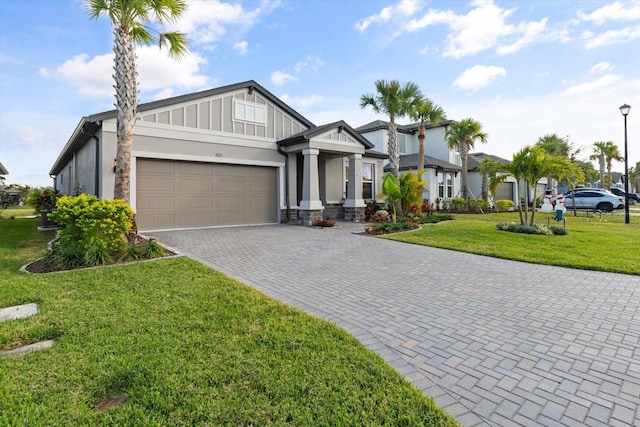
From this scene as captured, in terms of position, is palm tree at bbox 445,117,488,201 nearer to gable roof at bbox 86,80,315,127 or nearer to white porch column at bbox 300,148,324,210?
gable roof at bbox 86,80,315,127

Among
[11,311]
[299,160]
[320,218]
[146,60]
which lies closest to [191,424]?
[11,311]

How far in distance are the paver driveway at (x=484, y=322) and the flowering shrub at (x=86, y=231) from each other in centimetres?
175

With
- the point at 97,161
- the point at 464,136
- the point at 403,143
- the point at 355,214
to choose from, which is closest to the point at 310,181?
the point at 355,214

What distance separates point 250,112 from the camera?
14.1 meters

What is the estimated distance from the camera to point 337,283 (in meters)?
5.78

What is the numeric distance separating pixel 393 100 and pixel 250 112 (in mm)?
7255

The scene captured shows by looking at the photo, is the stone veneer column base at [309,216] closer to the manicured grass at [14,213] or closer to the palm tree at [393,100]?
the palm tree at [393,100]

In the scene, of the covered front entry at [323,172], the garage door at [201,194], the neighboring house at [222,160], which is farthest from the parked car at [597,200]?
the garage door at [201,194]

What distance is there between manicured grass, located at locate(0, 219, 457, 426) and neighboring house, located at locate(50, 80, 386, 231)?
7.68 m

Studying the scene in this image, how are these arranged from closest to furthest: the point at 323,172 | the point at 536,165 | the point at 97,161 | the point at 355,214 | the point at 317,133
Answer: the point at 97,161
the point at 536,165
the point at 317,133
the point at 355,214
the point at 323,172

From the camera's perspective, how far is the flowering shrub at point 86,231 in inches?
267

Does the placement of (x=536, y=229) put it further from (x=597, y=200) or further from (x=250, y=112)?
(x=597, y=200)

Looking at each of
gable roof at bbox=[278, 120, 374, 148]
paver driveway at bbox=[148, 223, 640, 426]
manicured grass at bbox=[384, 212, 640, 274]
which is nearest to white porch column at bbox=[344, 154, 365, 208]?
gable roof at bbox=[278, 120, 374, 148]

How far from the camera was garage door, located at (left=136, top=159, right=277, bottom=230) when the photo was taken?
11.9m
